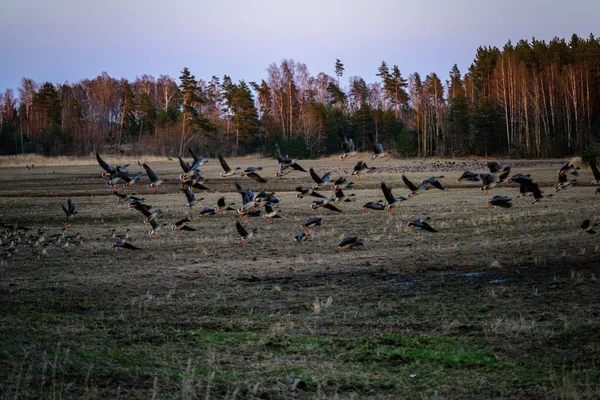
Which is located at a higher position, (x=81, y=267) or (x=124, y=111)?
(x=124, y=111)

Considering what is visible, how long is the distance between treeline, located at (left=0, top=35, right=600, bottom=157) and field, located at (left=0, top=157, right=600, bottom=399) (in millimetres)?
44425

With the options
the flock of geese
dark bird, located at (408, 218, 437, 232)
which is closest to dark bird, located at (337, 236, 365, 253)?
the flock of geese

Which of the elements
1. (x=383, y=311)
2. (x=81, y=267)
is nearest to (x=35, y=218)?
(x=81, y=267)

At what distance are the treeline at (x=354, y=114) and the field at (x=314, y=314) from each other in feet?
146

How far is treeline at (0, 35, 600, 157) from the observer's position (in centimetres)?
7138

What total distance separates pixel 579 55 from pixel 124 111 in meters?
66.7

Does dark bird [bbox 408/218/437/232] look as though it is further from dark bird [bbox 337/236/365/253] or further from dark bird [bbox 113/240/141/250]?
dark bird [bbox 113/240/141/250]

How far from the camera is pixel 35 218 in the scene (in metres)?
25.2

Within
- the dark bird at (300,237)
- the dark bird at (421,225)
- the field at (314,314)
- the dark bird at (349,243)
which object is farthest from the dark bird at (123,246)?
the dark bird at (421,225)

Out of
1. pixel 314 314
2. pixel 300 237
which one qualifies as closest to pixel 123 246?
pixel 300 237

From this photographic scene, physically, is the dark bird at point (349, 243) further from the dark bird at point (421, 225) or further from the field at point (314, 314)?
the dark bird at point (421, 225)

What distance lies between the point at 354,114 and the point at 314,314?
8241cm

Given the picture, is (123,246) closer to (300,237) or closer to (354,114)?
(300,237)

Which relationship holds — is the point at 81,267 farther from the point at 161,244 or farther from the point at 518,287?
the point at 518,287
